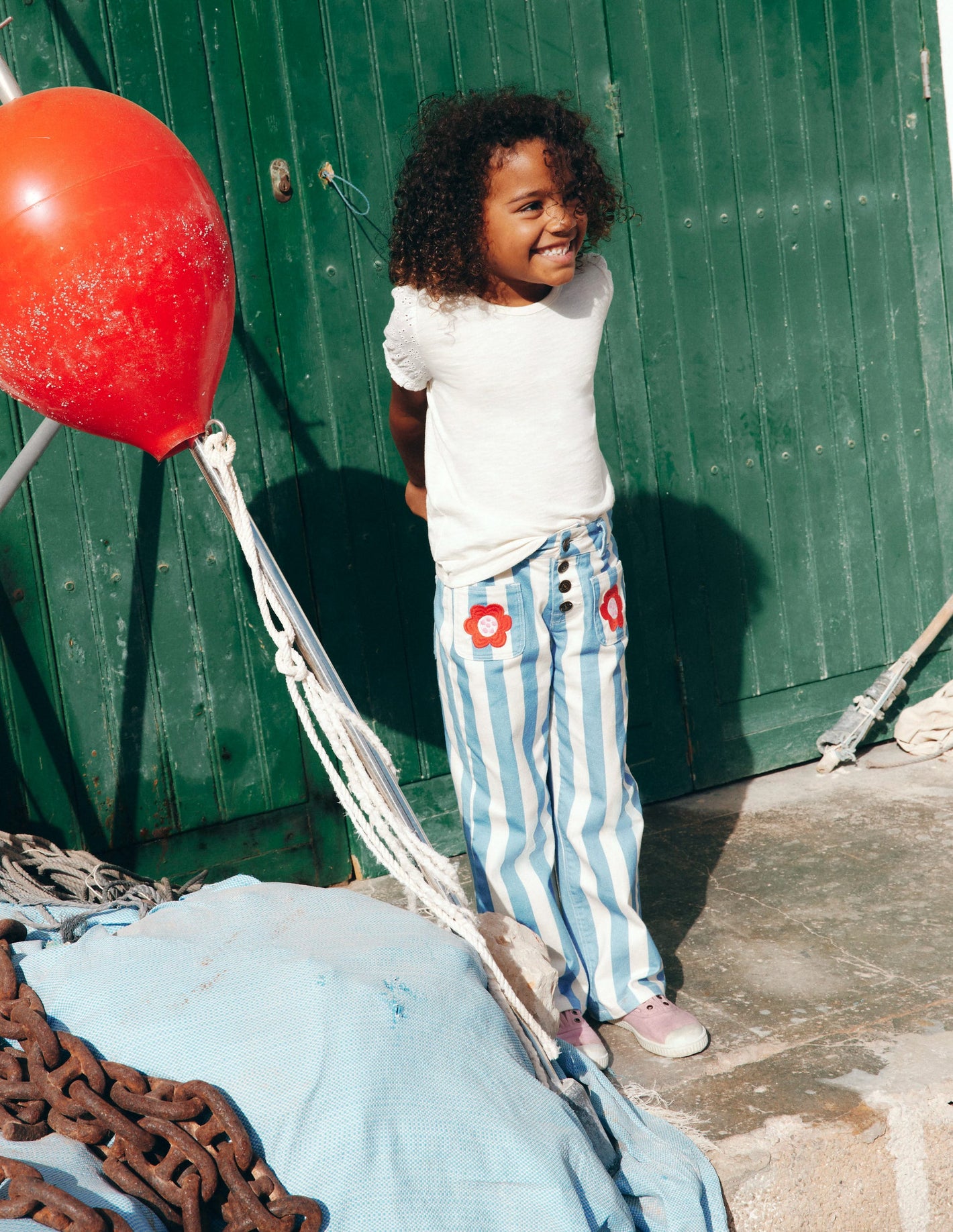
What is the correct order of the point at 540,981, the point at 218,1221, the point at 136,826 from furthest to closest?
1. the point at 136,826
2. the point at 540,981
3. the point at 218,1221

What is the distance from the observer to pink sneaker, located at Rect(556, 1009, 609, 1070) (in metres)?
2.19

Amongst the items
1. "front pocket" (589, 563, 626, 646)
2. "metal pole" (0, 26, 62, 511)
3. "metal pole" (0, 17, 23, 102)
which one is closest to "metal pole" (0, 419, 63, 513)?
"metal pole" (0, 26, 62, 511)

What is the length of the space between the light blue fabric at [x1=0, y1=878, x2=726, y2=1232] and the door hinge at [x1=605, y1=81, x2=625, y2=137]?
8.04 feet

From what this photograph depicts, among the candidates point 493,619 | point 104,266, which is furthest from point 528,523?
point 104,266

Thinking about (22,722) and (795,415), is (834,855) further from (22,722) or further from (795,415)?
(22,722)

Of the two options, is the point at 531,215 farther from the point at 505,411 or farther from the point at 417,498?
the point at 417,498

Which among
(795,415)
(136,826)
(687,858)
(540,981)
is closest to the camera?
(540,981)

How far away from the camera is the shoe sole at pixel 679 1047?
221 cm

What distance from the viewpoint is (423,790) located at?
10.7 feet

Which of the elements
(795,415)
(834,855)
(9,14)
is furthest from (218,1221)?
(795,415)

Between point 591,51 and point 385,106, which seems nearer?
point 385,106

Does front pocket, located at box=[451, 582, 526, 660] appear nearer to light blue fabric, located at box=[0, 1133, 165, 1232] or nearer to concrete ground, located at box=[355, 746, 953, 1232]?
concrete ground, located at box=[355, 746, 953, 1232]

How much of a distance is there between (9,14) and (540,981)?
2438 mm

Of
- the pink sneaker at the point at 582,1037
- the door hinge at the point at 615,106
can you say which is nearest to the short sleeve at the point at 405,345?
the pink sneaker at the point at 582,1037
